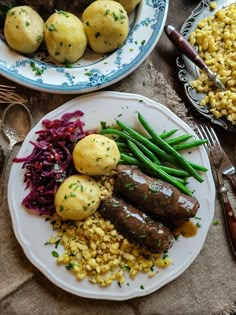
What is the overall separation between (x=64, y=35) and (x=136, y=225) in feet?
3.82

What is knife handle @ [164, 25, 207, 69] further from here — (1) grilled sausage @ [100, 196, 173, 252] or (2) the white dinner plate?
(1) grilled sausage @ [100, 196, 173, 252]

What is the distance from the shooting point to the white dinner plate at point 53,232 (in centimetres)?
301

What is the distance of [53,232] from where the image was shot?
9.98 ft

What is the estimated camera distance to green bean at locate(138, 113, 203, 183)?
10.0ft

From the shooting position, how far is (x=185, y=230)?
310cm

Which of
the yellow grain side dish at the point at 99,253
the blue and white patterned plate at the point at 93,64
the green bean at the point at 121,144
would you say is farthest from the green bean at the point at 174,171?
the blue and white patterned plate at the point at 93,64

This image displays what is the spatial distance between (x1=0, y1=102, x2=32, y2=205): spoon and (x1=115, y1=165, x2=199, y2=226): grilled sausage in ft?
2.12

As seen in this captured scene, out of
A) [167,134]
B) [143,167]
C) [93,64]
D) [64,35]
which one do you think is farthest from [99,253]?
[64,35]

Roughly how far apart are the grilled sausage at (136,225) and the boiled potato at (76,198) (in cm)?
9

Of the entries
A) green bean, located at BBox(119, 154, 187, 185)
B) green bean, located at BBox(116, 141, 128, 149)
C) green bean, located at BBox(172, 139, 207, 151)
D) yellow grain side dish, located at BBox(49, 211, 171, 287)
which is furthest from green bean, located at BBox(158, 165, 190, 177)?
yellow grain side dish, located at BBox(49, 211, 171, 287)

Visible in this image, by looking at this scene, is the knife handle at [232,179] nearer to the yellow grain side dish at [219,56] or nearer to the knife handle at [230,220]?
the knife handle at [230,220]

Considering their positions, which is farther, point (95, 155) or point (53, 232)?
point (53, 232)

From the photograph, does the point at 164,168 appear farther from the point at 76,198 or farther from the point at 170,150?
the point at 76,198

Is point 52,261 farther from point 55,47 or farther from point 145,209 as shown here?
point 55,47
